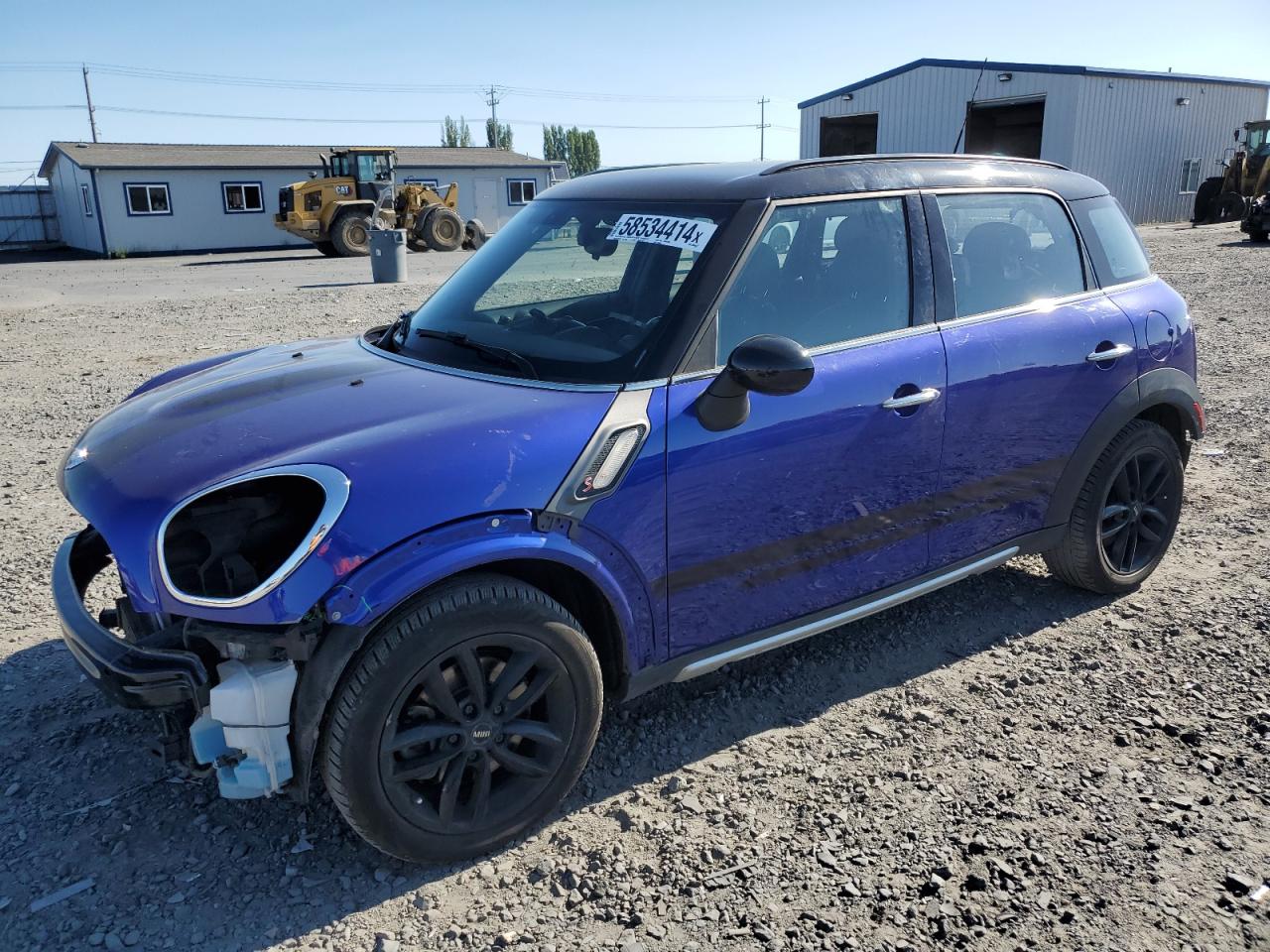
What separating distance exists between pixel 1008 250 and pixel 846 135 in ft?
115

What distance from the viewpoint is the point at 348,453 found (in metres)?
2.55

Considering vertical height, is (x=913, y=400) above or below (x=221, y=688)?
above

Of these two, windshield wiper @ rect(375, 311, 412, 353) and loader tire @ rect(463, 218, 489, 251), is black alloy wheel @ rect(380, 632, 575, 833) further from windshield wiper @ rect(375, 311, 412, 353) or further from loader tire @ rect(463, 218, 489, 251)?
loader tire @ rect(463, 218, 489, 251)

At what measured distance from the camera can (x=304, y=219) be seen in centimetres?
2745

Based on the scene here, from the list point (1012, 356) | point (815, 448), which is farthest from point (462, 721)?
point (1012, 356)

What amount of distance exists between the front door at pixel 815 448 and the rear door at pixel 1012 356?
0.14 m

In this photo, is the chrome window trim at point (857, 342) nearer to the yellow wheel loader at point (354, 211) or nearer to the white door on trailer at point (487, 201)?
the yellow wheel loader at point (354, 211)

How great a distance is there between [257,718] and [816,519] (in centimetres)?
181

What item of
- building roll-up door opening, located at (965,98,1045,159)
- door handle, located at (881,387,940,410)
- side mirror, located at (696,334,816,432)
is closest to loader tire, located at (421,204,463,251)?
building roll-up door opening, located at (965,98,1045,159)

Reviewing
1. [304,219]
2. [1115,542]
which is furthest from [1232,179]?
[1115,542]

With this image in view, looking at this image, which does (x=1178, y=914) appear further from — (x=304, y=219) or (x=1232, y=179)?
(x=1232, y=179)

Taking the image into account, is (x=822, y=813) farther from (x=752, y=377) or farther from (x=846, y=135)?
(x=846, y=135)

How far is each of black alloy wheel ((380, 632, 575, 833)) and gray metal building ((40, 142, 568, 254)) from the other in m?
32.8

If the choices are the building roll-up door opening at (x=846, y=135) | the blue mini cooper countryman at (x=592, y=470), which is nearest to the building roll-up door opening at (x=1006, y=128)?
the building roll-up door opening at (x=846, y=135)
